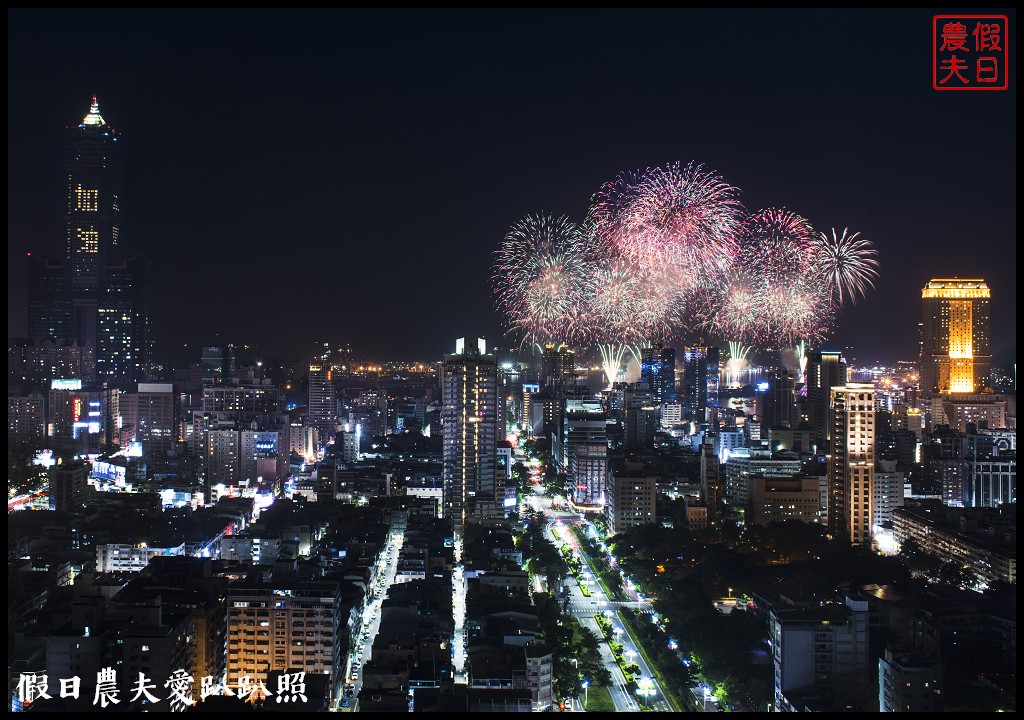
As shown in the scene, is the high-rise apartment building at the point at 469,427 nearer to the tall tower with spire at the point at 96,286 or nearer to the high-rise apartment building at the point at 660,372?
the tall tower with spire at the point at 96,286

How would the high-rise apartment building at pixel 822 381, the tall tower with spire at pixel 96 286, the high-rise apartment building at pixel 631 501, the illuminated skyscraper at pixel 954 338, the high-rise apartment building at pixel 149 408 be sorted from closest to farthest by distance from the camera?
the high-rise apartment building at pixel 631 501 → the tall tower with spire at pixel 96 286 → the illuminated skyscraper at pixel 954 338 → the high-rise apartment building at pixel 822 381 → the high-rise apartment building at pixel 149 408

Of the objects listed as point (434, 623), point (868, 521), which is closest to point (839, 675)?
point (434, 623)

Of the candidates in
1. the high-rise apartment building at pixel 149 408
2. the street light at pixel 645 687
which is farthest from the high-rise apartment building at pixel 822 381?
the high-rise apartment building at pixel 149 408

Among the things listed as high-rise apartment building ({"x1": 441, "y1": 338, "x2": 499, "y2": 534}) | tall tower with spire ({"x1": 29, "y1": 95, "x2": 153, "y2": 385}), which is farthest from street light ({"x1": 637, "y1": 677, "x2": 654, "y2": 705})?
tall tower with spire ({"x1": 29, "y1": 95, "x2": 153, "y2": 385})

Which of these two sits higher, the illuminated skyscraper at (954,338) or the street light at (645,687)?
the illuminated skyscraper at (954,338)

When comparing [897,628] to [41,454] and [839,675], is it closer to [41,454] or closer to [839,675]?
[839,675]

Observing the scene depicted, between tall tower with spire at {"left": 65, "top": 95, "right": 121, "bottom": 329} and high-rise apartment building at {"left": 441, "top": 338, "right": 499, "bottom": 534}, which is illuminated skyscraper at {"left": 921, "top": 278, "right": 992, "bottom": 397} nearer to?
high-rise apartment building at {"left": 441, "top": 338, "right": 499, "bottom": 534}
